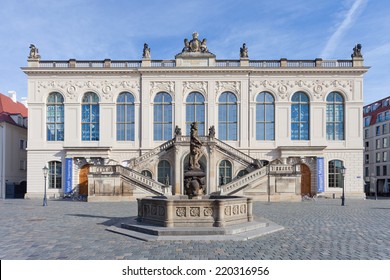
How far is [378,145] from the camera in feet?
194

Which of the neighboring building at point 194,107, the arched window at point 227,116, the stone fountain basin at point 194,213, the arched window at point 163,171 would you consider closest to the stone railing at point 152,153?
the arched window at point 163,171

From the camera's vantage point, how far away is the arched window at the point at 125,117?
122ft

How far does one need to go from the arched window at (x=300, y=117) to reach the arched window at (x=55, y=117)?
24.9m

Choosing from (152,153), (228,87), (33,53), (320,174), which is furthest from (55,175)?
(320,174)

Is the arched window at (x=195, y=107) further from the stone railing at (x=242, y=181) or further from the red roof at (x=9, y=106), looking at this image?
the red roof at (x=9, y=106)

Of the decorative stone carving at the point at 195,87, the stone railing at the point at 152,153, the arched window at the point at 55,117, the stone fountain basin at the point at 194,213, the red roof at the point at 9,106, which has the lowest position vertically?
the stone fountain basin at the point at 194,213

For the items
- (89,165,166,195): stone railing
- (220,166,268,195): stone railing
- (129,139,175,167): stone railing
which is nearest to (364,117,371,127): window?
(220,166,268,195): stone railing

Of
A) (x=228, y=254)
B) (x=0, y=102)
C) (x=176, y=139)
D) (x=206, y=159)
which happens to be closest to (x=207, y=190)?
(x=206, y=159)

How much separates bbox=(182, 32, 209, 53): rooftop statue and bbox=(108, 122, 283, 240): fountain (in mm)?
26359

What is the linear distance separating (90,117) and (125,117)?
378cm

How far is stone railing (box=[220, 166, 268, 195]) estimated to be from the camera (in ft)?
93.7

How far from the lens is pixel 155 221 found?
42.8 feet

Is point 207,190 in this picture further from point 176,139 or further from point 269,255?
point 269,255

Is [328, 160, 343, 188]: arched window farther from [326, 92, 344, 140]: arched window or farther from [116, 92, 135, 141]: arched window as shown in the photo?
→ [116, 92, 135, 141]: arched window
